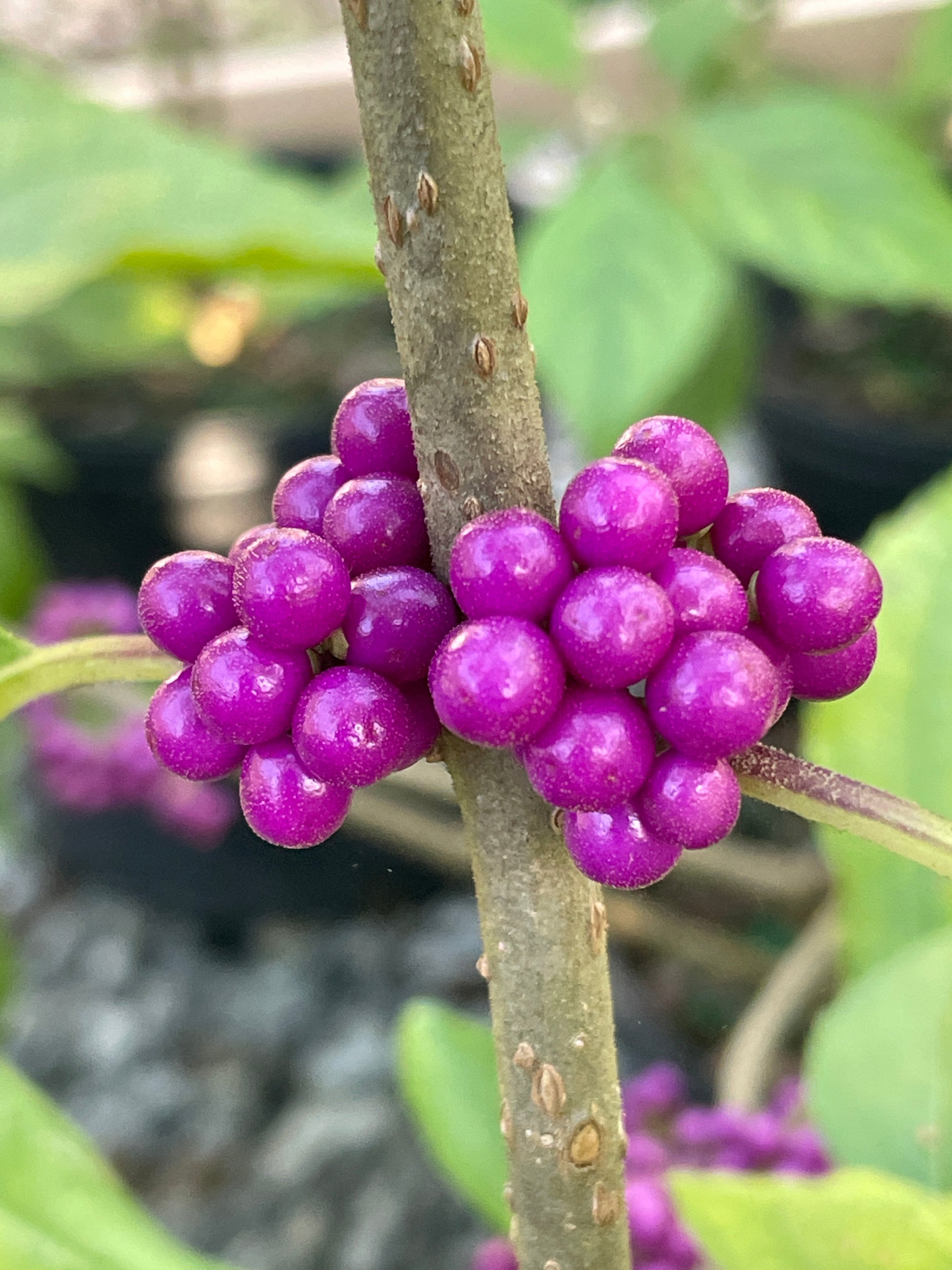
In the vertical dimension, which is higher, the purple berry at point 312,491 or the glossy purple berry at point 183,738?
the purple berry at point 312,491

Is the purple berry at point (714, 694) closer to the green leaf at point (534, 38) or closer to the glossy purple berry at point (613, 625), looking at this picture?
the glossy purple berry at point (613, 625)

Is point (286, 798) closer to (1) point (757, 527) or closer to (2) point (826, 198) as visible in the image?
(1) point (757, 527)

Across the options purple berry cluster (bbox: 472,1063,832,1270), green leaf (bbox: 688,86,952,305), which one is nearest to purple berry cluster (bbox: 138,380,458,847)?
purple berry cluster (bbox: 472,1063,832,1270)

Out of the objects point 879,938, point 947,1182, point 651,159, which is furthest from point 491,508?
point 651,159

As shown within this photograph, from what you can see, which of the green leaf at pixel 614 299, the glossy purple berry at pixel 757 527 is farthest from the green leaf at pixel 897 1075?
the green leaf at pixel 614 299

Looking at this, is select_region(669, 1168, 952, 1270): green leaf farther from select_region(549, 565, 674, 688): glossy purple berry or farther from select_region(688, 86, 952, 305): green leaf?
select_region(688, 86, 952, 305): green leaf

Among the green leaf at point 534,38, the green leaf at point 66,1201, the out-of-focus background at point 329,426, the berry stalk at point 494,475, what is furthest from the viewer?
the green leaf at point 534,38

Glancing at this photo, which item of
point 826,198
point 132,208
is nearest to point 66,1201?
point 132,208

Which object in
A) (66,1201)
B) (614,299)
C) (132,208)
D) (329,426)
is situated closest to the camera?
(66,1201)
